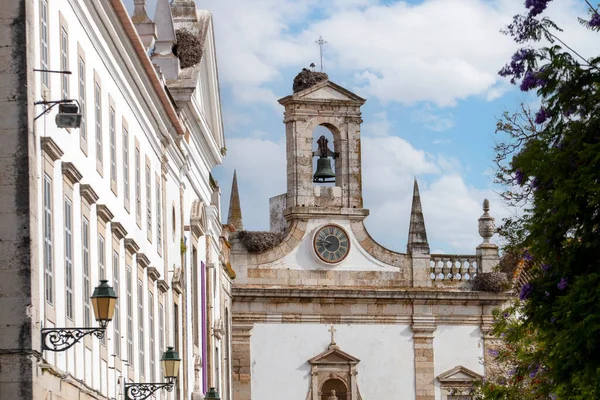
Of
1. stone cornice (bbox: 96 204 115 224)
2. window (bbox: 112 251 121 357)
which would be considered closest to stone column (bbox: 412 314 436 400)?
window (bbox: 112 251 121 357)

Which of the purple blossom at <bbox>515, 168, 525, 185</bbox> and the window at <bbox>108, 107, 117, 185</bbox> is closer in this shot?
the purple blossom at <bbox>515, 168, 525, 185</bbox>

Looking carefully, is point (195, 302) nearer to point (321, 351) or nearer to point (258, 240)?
point (258, 240)

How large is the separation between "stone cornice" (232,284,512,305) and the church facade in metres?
0.03

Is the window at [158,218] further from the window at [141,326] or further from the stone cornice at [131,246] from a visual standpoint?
the stone cornice at [131,246]

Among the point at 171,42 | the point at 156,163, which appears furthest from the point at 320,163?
the point at 156,163

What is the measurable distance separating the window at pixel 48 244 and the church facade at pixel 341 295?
3031 centimetres

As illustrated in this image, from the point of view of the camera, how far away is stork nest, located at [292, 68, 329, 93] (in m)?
51.3

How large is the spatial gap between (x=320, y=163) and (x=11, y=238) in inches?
1367

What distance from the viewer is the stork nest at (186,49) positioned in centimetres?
3384

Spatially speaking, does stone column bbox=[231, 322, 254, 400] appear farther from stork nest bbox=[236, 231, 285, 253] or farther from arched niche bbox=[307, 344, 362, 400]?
stork nest bbox=[236, 231, 285, 253]

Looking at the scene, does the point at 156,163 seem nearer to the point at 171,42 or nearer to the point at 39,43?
the point at 171,42

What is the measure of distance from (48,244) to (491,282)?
33197 mm

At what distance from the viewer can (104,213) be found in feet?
74.4

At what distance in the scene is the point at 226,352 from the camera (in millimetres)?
43531
